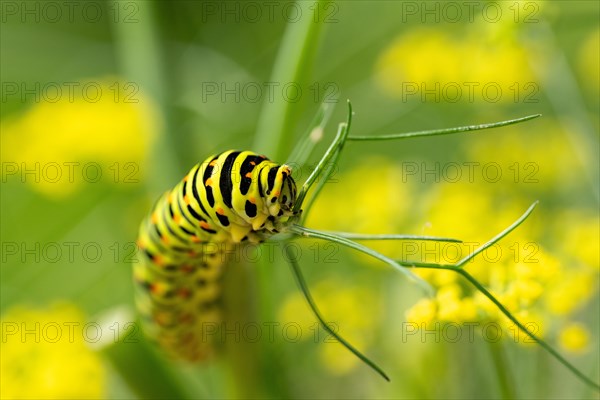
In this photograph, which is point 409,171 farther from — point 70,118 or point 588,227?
point 70,118

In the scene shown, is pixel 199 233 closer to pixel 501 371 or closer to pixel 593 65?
pixel 501 371

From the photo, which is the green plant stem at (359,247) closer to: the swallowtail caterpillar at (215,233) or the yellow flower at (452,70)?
the swallowtail caterpillar at (215,233)

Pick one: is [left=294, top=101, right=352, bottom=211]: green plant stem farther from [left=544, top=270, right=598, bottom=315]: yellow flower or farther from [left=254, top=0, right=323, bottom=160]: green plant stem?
[left=544, top=270, right=598, bottom=315]: yellow flower

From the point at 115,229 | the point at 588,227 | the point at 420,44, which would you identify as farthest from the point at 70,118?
the point at 588,227

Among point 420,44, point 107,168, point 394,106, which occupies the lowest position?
point 107,168

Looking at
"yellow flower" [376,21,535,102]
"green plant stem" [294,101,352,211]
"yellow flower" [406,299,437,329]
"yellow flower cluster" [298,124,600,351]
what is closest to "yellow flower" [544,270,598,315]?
"yellow flower cluster" [298,124,600,351]

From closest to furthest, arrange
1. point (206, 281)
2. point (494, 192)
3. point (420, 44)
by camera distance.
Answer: point (206, 281)
point (494, 192)
point (420, 44)

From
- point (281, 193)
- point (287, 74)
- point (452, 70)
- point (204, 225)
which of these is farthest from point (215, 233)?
point (452, 70)
